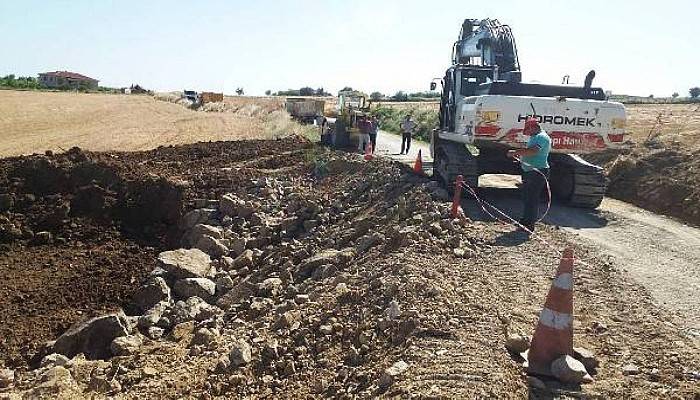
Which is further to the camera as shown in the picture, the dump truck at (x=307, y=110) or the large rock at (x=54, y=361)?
the dump truck at (x=307, y=110)

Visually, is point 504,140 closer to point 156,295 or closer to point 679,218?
point 679,218

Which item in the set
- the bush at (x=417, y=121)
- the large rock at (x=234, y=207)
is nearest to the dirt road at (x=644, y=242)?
the large rock at (x=234, y=207)

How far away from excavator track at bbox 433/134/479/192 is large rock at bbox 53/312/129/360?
583 centimetres

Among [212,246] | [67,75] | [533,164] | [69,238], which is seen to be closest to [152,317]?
[212,246]

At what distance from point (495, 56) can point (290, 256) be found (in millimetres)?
6568

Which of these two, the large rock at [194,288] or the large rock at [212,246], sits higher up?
the large rock at [212,246]

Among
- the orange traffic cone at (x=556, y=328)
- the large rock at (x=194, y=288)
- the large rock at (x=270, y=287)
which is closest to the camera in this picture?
the orange traffic cone at (x=556, y=328)

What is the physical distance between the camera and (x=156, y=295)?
339 inches

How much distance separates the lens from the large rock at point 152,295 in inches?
337

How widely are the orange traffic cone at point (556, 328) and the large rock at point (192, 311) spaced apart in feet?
14.8

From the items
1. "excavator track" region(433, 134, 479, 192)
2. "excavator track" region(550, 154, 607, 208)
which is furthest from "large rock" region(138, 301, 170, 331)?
"excavator track" region(550, 154, 607, 208)

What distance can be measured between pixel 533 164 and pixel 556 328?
400 centimetres

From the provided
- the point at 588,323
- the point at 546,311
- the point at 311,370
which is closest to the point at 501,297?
the point at 588,323

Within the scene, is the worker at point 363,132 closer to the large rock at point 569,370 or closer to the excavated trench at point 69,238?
the excavated trench at point 69,238
